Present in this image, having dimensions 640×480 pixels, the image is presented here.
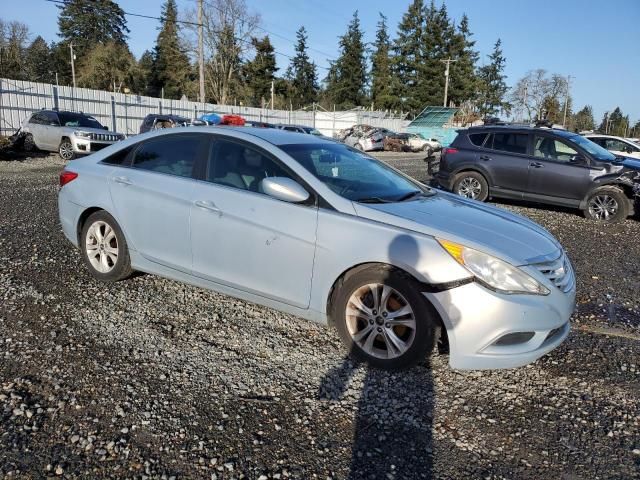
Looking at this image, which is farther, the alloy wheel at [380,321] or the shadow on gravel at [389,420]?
the alloy wheel at [380,321]

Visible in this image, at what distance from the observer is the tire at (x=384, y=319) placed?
321 centimetres

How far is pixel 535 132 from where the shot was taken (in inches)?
397

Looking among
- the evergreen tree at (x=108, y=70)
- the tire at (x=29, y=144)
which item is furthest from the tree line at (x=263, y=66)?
the tire at (x=29, y=144)

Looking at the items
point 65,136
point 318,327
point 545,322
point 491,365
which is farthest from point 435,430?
point 65,136

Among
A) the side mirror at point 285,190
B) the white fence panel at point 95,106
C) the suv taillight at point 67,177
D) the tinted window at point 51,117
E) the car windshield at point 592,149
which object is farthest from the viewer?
the white fence panel at point 95,106

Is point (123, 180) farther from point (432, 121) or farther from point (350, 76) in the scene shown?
point (350, 76)

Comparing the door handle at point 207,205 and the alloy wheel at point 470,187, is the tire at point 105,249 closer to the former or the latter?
the door handle at point 207,205

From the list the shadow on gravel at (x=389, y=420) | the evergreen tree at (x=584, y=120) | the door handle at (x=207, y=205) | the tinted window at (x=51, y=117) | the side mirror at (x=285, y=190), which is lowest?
the shadow on gravel at (x=389, y=420)

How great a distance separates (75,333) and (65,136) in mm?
15170

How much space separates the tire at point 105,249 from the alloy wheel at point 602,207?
8517 millimetres

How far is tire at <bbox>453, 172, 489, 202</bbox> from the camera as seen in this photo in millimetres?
10547

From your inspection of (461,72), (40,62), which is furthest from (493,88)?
(40,62)

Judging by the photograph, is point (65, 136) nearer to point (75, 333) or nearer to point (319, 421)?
point (75, 333)

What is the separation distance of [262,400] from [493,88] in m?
93.6
